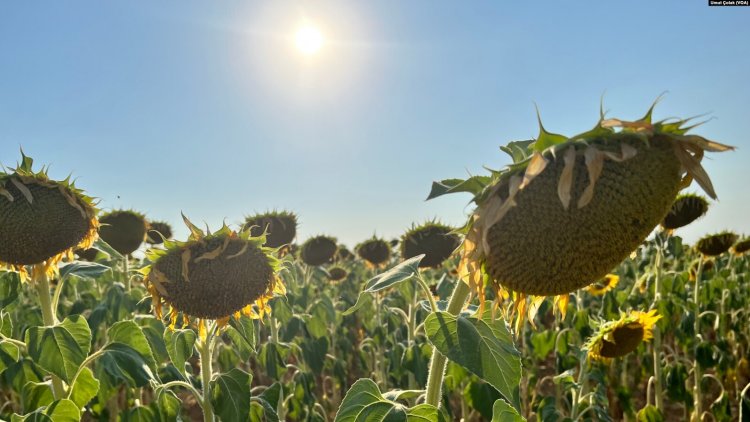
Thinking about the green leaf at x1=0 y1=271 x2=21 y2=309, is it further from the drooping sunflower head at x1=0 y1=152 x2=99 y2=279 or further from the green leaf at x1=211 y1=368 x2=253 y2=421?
the green leaf at x1=211 y1=368 x2=253 y2=421

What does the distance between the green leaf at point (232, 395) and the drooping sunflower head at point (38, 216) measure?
1.19 metres

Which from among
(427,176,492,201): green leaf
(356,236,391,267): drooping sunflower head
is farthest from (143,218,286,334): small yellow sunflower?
(356,236,391,267): drooping sunflower head

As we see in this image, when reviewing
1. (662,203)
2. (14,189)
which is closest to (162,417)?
(14,189)

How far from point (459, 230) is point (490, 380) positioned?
0.49 meters

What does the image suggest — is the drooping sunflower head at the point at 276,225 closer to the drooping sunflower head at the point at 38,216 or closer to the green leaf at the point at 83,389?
the drooping sunflower head at the point at 38,216

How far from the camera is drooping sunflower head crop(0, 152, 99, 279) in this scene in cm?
272

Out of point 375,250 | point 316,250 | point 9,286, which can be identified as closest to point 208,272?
point 9,286

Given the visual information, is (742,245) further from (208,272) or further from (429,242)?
(208,272)

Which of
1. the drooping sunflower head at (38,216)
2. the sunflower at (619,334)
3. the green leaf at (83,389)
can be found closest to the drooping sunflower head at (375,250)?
the sunflower at (619,334)

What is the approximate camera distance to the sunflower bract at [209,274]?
245cm

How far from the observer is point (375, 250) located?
916 cm

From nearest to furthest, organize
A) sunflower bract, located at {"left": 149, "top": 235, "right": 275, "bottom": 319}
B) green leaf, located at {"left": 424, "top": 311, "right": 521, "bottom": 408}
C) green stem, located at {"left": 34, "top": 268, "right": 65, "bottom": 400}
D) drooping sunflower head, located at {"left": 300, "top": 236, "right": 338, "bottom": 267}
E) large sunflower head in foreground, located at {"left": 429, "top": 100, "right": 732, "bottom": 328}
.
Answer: large sunflower head in foreground, located at {"left": 429, "top": 100, "right": 732, "bottom": 328}
green leaf, located at {"left": 424, "top": 311, "right": 521, "bottom": 408}
sunflower bract, located at {"left": 149, "top": 235, "right": 275, "bottom": 319}
green stem, located at {"left": 34, "top": 268, "right": 65, "bottom": 400}
drooping sunflower head, located at {"left": 300, "top": 236, "right": 338, "bottom": 267}

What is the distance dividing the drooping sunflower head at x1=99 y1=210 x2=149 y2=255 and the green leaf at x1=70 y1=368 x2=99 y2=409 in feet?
10.5

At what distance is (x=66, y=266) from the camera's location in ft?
10.8
